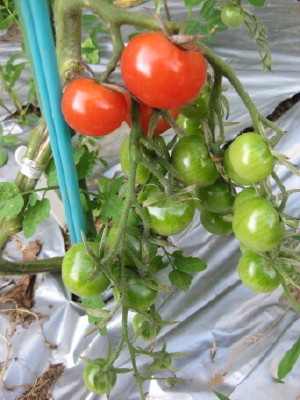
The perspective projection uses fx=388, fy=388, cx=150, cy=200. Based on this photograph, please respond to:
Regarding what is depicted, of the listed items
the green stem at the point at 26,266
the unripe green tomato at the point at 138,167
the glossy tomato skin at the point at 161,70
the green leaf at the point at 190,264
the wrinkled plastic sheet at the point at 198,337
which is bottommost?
the wrinkled plastic sheet at the point at 198,337

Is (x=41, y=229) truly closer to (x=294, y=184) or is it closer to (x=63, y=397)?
(x=63, y=397)

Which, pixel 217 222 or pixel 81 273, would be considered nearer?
pixel 81 273

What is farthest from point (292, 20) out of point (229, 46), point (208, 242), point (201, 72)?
point (201, 72)

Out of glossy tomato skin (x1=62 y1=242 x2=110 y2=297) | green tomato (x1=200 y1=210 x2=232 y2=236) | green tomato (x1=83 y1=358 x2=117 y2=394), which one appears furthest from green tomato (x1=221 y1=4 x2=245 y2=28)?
green tomato (x1=83 y1=358 x2=117 y2=394)

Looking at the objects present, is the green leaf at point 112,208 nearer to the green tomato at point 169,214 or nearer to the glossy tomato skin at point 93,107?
the green tomato at point 169,214

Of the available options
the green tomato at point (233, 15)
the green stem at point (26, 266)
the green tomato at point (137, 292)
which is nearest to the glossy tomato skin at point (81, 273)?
the green tomato at point (137, 292)

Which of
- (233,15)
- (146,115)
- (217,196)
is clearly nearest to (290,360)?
(217,196)

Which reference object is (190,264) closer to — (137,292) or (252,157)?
(137,292)
